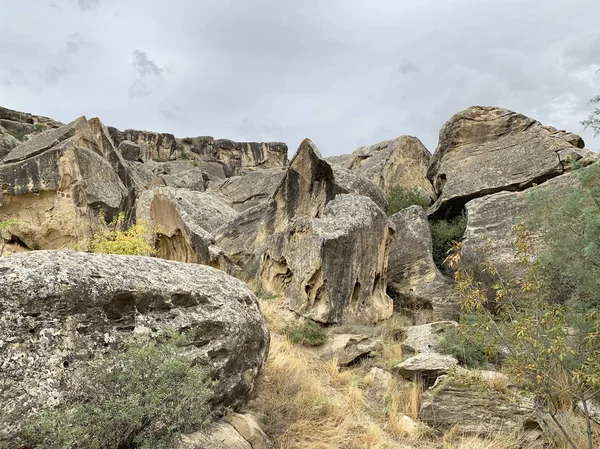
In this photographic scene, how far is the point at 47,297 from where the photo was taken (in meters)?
3.24

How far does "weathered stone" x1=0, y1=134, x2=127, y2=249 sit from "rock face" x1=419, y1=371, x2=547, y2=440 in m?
10.1

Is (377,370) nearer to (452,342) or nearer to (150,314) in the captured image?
(452,342)

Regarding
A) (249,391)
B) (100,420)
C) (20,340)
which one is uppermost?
(20,340)

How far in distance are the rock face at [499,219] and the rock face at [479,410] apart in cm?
549

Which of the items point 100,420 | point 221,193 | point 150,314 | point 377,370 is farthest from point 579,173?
point 221,193

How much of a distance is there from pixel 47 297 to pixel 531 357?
498 centimetres

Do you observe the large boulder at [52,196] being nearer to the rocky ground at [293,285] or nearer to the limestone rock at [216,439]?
the rocky ground at [293,285]

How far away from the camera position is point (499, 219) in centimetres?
1269

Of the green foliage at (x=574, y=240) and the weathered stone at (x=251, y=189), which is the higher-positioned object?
the weathered stone at (x=251, y=189)

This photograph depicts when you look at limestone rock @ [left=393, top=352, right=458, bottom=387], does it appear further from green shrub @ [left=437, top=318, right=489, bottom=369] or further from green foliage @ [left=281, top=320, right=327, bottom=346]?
green foliage @ [left=281, top=320, right=327, bottom=346]

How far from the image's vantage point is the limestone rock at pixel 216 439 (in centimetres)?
348

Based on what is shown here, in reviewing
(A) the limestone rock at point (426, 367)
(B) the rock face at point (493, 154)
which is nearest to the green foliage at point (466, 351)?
(A) the limestone rock at point (426, 367)

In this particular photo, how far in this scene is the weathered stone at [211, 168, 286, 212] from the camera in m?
23.3

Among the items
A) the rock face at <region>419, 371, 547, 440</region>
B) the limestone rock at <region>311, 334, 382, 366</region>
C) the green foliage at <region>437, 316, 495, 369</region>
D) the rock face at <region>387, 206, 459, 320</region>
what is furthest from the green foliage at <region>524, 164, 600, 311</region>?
the limestone rock at <region>311, 334, 382, 366</region>
